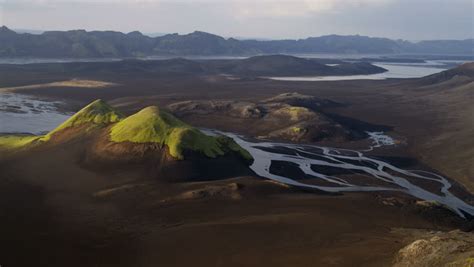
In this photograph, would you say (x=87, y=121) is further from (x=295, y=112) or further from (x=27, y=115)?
(x=295, y=112)

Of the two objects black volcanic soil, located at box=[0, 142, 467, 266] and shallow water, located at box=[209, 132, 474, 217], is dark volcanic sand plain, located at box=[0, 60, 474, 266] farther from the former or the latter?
shallow water, located at box=[209, 132, 474, 217]

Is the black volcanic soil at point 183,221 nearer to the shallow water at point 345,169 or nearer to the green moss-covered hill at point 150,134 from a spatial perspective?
the green moss-covered hill at point 150,134

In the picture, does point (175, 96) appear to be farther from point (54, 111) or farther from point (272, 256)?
point (272, 256)

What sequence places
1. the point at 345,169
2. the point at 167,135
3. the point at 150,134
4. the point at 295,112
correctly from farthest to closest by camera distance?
1. the point at 295,112
2. the point at 345,169
3. the point at 150,134
4. the point at 167,135

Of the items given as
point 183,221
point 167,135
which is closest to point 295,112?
point 167,135

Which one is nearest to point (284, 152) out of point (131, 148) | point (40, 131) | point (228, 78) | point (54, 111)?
point (131, 148)

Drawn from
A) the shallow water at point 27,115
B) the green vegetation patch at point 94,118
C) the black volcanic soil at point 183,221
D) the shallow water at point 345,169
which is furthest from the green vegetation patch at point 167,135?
the shallow water at point 27,115

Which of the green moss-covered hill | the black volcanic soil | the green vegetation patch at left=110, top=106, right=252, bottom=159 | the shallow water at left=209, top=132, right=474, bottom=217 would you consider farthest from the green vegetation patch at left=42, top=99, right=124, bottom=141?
the shallow water at left=209, top=132, right=474, bottom=217

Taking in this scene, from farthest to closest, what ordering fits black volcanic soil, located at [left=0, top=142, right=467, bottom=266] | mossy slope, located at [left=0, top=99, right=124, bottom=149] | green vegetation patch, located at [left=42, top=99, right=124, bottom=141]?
green vegetation patch, located at [left=42, top=99, right=124, bottom=141] < mossy slope, located at [left=0, top=99, right=124, bottom=149] < black volcanic soil, located at [left=0, top=142, right=467, bottom=266]
